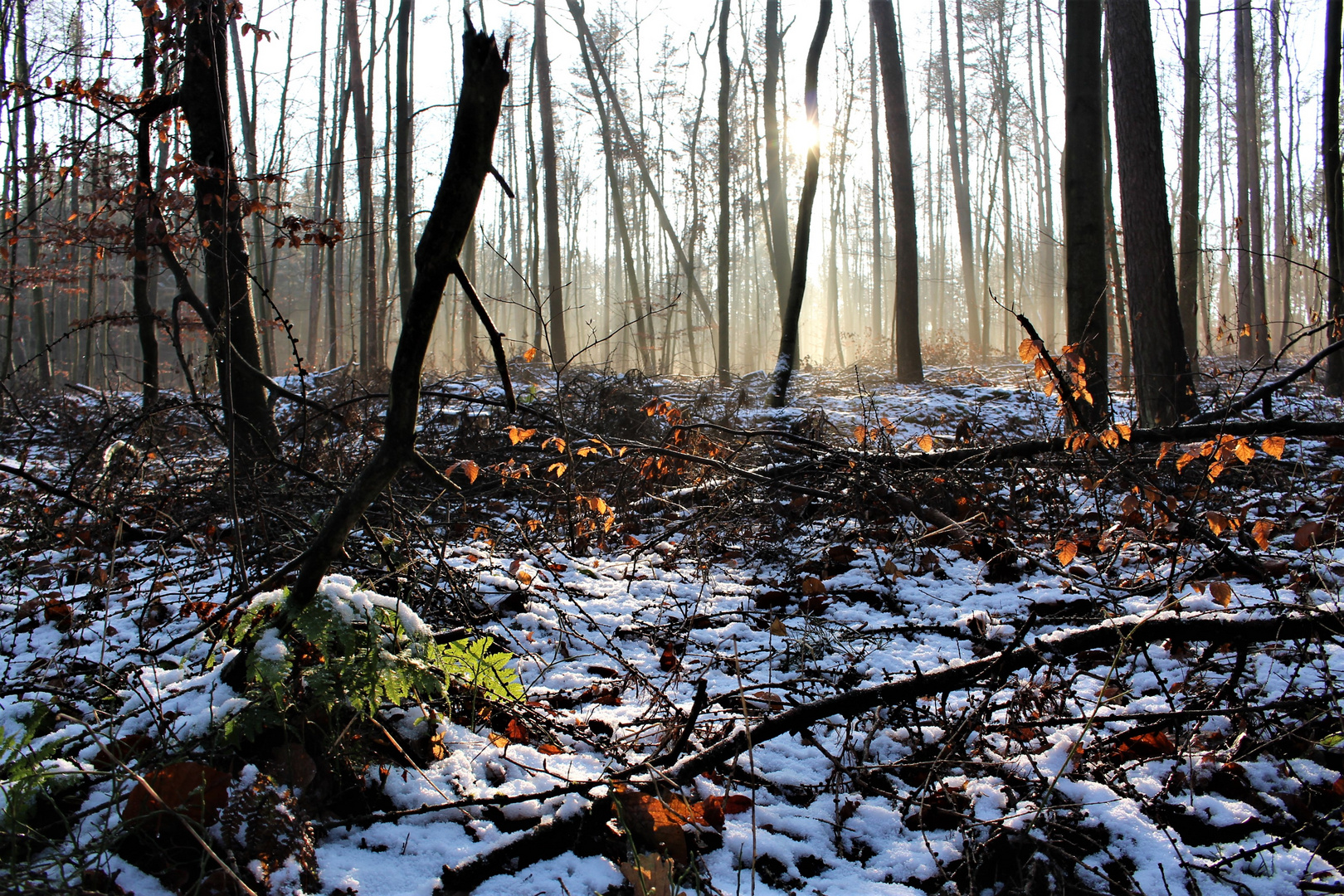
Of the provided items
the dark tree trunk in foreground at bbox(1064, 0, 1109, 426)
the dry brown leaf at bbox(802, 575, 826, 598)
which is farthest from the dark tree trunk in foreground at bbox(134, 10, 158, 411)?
the dark tree trunk in foreground at bbox(1064, 0, 1109, 426)

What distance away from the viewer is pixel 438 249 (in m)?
1.27

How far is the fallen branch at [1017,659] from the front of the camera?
1.58 meters

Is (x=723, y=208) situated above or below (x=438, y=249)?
above

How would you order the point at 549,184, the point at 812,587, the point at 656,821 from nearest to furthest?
1. the point at 656,821
2. the point at 812,587
3. the point at 549,184

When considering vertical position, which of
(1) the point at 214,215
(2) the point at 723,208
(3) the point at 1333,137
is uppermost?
(2) the point at 723,208

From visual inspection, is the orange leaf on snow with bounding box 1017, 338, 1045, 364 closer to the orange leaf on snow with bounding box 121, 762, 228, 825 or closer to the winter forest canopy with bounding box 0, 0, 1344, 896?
the winter forest canopy with bounding box 0, 0, 1344, 896

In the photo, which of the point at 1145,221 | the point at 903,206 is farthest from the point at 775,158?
the point at 1145,221

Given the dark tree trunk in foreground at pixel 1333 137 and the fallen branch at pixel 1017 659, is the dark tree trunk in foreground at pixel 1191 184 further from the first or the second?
the fallen branch at pixel 1017 659

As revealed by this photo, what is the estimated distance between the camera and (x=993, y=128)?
2794 cm

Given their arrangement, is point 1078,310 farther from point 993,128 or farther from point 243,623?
point 993,128

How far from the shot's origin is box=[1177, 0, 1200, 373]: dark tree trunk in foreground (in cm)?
1102

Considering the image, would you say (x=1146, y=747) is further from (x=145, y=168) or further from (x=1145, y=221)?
(x=1145, y=221)

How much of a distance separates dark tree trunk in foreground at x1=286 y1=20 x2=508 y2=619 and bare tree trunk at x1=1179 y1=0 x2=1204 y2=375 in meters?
12.8

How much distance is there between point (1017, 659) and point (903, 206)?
34.3 feet
